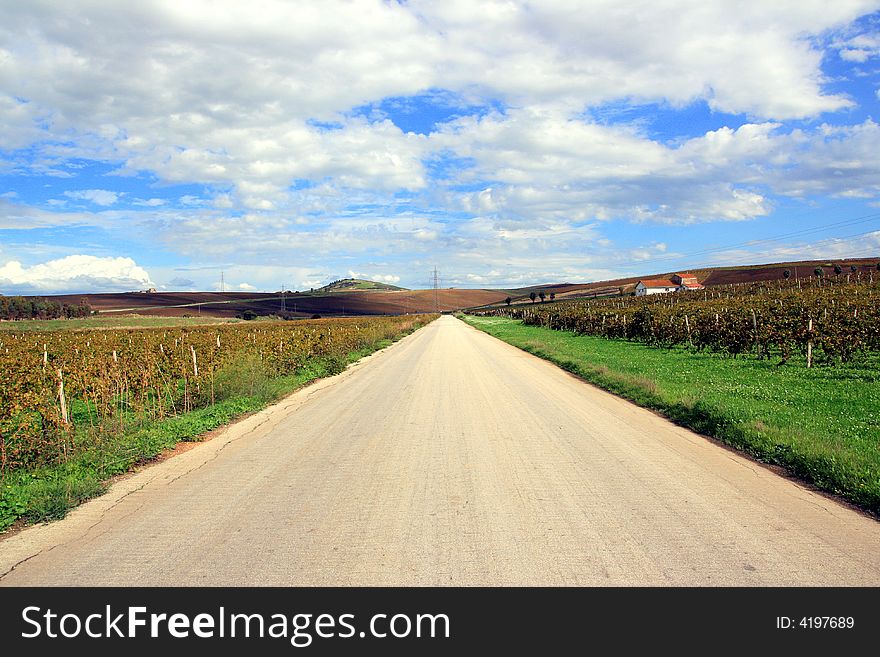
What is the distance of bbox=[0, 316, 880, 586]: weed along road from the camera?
4.30m

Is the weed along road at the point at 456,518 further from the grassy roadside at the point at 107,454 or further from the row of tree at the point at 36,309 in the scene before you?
the row of tree at the point at 36,309

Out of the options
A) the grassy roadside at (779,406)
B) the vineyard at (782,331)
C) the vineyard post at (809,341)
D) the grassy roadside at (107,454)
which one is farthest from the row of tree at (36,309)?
the vineyard post at (809,341)

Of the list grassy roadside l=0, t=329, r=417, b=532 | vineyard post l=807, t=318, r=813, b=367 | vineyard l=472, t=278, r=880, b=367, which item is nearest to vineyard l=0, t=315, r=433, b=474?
grassy roadside l=0, t=329, r=417, b=532

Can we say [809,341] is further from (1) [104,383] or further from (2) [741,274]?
(2) [741,274]

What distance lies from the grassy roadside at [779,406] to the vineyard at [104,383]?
31.2ft

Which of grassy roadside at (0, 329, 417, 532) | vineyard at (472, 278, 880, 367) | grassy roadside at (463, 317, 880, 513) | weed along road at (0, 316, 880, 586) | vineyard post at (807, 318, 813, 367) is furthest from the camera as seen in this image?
vineyard at (472, 278, 880, 367)

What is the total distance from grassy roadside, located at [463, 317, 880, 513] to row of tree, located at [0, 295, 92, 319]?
66.6 metres

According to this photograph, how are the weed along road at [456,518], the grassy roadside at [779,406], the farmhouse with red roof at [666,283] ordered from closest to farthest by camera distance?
1. the weed along road at [456,518]
2. the grassy roadside at [779,406]
3. the farmhouse with red roof at [666,283]

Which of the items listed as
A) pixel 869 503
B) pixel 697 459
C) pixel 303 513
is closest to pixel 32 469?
pixel 303 513

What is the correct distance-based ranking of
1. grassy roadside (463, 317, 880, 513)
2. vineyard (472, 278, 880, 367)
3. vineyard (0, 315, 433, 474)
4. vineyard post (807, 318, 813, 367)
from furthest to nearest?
1. vineyard (472, 278, 880, 367)
2. vineyard post (807, 318, 813, 367)
3. vineyard (0, 315, 433, 474)
4. grassy roadside (463, 317, 880, 513)

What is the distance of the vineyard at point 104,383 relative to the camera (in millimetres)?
8454

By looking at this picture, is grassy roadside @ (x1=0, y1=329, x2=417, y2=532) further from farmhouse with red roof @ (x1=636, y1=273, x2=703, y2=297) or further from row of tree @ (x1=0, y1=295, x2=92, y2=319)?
farmhouse with red roof @ (x1=636, y1=273, x2=703, y2=297)
